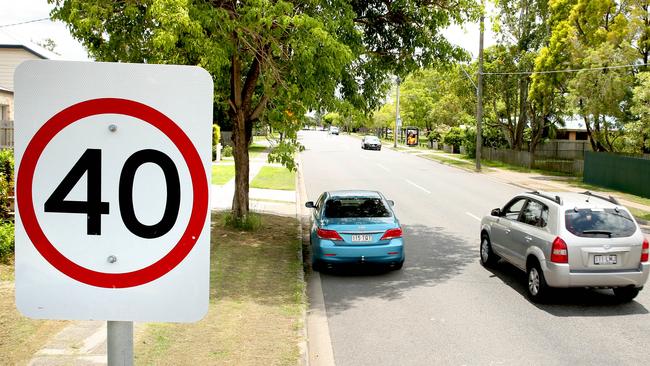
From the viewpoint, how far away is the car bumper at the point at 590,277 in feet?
31.8

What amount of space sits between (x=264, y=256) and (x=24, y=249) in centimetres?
1059

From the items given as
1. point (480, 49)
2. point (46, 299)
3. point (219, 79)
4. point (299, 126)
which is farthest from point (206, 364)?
point (480, 49)

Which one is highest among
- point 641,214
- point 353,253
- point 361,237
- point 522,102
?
point 522,102

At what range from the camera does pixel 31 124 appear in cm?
221

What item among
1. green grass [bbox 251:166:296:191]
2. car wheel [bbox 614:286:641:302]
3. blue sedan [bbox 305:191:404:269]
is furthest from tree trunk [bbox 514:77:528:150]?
car wheel [bbox 614:286:641:302]

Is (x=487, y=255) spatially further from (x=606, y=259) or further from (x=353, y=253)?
(x=606, y=259)

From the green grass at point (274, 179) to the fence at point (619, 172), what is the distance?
48.4 feet

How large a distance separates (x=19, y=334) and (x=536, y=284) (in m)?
7.48

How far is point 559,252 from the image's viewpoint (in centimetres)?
972

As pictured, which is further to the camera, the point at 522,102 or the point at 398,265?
the point at 522,102

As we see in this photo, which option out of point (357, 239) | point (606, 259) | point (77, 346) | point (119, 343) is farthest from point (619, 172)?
point (119, 343)

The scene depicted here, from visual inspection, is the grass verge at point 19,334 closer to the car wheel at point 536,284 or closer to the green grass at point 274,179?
the car wheel at point 536,284

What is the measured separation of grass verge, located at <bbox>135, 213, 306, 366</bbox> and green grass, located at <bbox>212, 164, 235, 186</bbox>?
1378 cm

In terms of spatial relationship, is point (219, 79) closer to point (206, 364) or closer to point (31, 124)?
point (206, 364)
